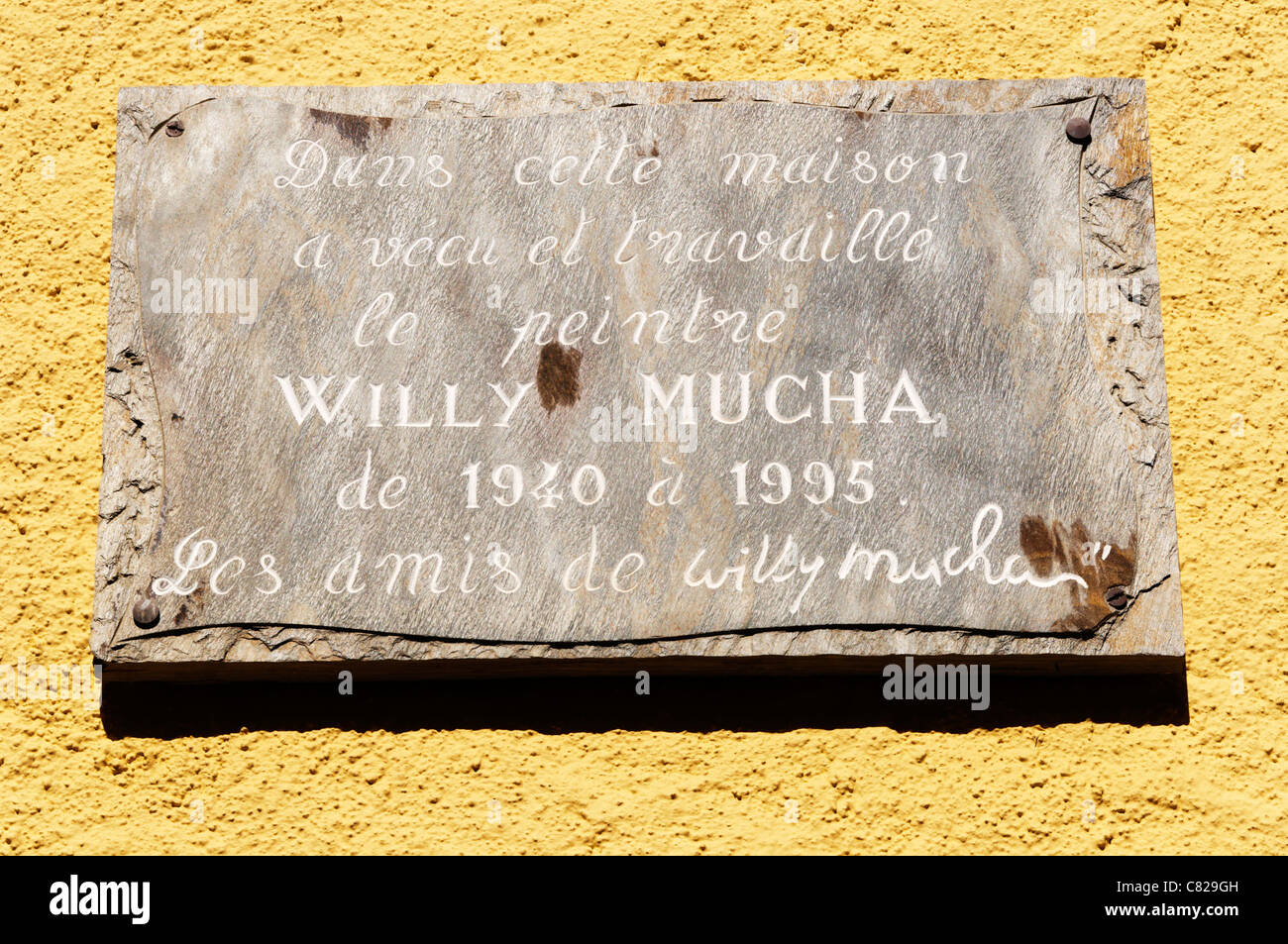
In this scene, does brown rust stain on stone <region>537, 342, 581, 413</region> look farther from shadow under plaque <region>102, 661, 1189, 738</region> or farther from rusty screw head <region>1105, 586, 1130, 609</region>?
rusty screw head <region>1105, 586, 1130, 609</region>

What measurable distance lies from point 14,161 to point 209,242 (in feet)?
2.05

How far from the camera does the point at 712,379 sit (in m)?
2.54

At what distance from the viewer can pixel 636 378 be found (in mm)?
2537

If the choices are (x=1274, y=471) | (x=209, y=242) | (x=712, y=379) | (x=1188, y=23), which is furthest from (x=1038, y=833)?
(x=209, y=242)

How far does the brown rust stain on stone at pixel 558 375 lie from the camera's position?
254cm

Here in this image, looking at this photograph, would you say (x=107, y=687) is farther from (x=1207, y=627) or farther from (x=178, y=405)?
(x=1207, y=627)

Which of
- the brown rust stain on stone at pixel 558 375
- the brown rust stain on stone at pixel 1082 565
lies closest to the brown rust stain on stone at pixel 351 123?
the brown rust stain on stone at pixel 558 375

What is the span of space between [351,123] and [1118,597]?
2.02 metres

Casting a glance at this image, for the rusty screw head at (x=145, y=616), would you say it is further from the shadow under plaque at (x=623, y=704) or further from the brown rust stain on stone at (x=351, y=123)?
the brown rust stain on stone at (x=351, y=123)

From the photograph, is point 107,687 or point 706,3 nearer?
point 107,687

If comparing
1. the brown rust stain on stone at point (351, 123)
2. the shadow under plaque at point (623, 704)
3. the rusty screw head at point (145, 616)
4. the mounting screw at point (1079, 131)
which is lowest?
the shadow under plaque at point (623, 704)

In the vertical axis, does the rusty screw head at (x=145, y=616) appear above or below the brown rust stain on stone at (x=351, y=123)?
below

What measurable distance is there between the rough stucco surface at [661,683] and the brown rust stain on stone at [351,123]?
22cm

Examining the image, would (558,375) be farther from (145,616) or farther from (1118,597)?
(1118,597)
